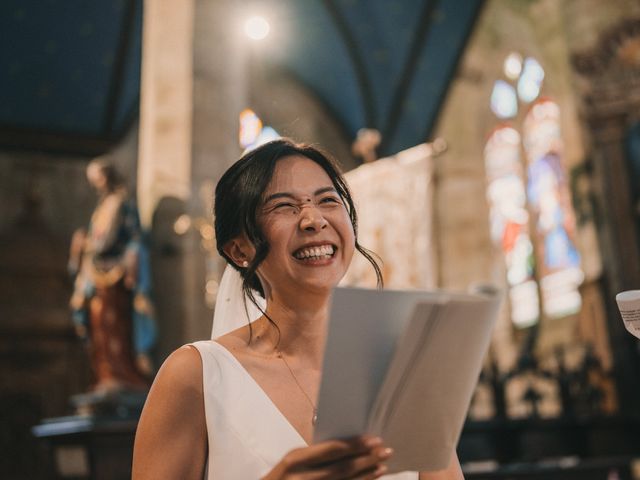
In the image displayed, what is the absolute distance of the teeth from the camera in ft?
4.36

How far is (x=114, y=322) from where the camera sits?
576cm

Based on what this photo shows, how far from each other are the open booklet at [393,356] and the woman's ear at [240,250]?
1.48ft

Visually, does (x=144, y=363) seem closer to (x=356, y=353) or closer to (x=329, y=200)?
(x=329, y=200)

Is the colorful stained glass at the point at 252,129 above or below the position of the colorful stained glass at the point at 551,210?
above

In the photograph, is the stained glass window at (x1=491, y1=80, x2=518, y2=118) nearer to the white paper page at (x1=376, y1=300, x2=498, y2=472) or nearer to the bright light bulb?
the bright light bulb

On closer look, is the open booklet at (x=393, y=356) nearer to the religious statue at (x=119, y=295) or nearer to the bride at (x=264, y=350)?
the bride at (x=264, y=350)

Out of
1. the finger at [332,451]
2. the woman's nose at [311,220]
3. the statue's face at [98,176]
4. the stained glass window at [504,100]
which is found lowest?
the finger at [332,451]

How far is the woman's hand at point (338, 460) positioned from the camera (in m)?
0.98

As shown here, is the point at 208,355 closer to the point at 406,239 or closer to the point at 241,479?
the point at 241,479

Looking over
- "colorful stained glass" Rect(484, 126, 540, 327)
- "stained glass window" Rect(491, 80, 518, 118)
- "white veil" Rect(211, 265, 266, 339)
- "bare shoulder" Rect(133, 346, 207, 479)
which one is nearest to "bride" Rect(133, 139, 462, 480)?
"bare shoulder" Rect(133, 346, 207, 479)

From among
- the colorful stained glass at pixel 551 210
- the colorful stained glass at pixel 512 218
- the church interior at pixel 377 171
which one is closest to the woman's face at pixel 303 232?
the church interior at pixel 377 171

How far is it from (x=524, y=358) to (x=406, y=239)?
2.52m

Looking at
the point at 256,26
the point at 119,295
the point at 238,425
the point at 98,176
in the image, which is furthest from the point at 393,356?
the point at 256,26

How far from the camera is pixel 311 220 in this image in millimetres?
1319
